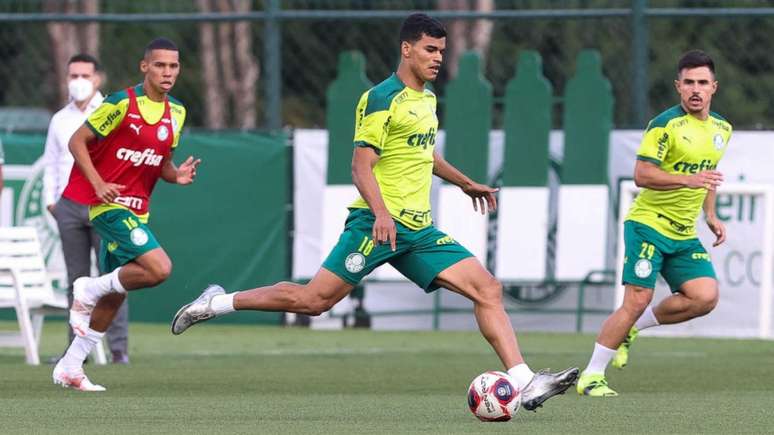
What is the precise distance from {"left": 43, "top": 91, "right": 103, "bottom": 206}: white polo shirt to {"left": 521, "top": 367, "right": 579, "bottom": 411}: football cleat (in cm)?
524

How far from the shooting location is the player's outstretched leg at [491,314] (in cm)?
900

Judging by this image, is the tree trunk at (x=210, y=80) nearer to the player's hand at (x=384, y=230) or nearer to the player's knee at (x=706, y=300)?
the player's knee at (x=706, y=300)

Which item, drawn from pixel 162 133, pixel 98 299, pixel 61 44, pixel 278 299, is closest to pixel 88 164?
pixel 162 133

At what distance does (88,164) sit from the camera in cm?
1078

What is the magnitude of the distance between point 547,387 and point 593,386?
2.11m

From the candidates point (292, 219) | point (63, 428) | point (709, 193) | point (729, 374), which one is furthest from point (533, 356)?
point (63, 428)

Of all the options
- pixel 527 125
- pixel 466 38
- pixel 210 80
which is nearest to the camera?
pixel 527 125

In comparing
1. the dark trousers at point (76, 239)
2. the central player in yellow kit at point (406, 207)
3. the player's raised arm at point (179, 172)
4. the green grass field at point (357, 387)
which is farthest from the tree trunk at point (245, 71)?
the central player in yellow kit at point (406, 207)

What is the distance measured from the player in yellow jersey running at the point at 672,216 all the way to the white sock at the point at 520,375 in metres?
1.78

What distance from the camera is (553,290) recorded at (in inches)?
674

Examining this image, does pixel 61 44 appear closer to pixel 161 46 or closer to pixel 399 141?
pixel 161 46

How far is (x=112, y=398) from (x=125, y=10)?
17.2m

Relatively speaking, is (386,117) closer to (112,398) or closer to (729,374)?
(112,398)

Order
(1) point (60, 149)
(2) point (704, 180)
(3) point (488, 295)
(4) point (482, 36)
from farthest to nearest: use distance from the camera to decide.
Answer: (4) point (482, 36) → (1) point (60, 149) → (2) point (704, 180) → (3) point (488, 295)
